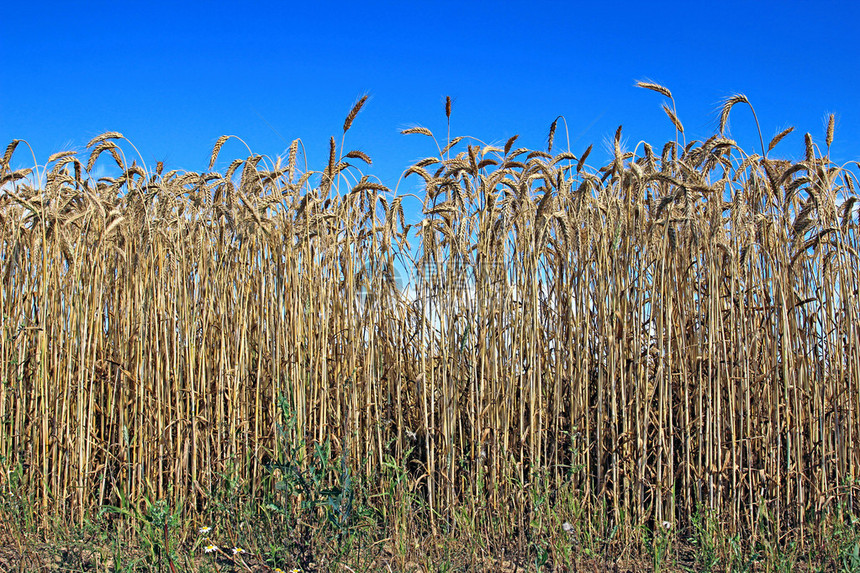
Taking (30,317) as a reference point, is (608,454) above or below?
below

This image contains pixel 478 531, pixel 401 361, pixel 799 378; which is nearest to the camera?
pixel 478 531

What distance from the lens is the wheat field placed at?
313 centimetres

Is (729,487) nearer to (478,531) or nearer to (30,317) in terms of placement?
(478,531)

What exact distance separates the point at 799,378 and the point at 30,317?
160 inches

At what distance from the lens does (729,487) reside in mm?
3180

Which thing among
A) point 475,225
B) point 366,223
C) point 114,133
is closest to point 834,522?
point 475,225

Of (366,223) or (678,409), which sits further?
(366,223)

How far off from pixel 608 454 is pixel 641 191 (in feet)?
4.31

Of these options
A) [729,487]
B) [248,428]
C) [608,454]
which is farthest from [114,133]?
[729,487]

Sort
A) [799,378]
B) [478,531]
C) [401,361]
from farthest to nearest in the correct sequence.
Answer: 1. [401,361]
2. [799,378]
3. [478,531]

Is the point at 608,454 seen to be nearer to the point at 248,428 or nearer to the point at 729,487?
the point at 729,487

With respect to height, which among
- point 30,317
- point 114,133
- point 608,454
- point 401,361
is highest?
point 114,133

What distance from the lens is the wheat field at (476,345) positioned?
313 centimetres

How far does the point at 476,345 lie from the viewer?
3.22 m
